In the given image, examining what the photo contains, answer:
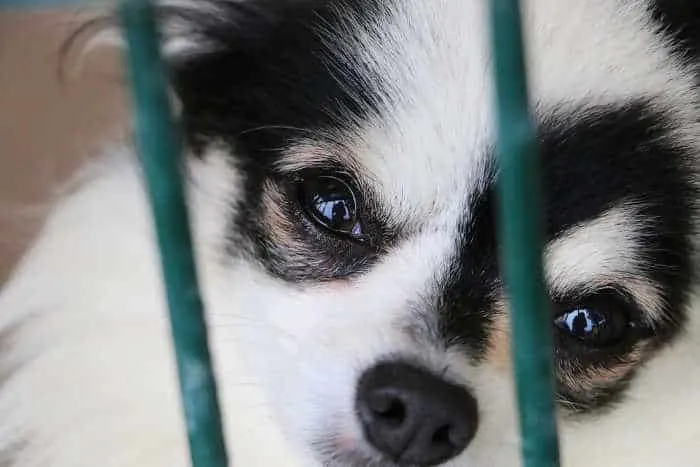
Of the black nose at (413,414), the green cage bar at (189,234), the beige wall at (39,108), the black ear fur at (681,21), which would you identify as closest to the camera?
the green cage bar at (189,234)

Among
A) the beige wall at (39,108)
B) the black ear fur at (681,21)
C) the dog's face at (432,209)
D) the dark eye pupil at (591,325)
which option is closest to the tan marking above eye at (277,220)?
the dog's face at (432,209)

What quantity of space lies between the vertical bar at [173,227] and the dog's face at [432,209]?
254 millimetres

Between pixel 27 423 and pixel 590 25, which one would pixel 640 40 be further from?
pixel 27 423

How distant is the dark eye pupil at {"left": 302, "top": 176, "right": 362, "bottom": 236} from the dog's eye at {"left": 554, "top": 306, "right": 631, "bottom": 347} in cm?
20

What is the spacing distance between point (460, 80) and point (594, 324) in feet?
0.85

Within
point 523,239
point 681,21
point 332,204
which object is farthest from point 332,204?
point 523,239

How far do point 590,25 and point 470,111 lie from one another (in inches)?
5.2

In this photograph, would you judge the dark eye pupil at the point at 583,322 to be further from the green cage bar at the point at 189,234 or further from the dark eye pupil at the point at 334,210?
the green cage bar at the point at 189,234

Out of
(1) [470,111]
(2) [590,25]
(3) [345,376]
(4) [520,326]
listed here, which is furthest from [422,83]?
(4) [520,326]

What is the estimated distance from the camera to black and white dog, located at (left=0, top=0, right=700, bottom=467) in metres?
0.95

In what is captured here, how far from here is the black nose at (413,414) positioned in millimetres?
886

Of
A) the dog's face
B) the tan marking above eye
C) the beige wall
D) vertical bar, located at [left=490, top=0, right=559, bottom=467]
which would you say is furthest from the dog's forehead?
the beige wall

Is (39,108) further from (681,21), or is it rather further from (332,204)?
(681,21)

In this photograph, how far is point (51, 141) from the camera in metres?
1.95
